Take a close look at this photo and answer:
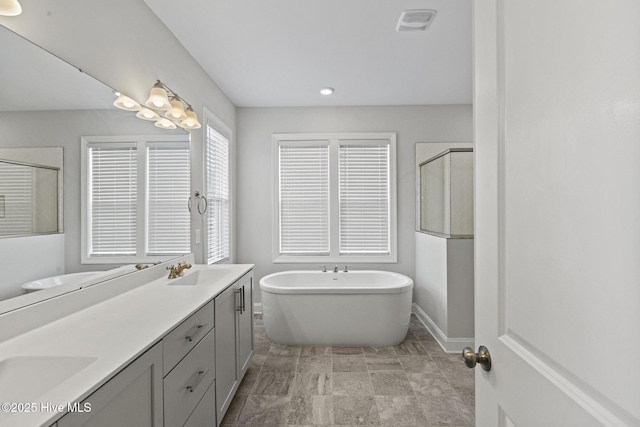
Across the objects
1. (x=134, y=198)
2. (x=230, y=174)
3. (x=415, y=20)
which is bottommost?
(x=134, y=198)

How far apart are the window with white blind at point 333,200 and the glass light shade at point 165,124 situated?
5.84 ft

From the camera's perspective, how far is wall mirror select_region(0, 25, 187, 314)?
1223mm

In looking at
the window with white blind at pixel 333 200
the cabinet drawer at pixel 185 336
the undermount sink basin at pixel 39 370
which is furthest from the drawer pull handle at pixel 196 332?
the window with white blind at pixel 333 200

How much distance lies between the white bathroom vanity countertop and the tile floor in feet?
3.20

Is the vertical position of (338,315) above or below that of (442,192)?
below

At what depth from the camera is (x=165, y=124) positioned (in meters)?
2.28

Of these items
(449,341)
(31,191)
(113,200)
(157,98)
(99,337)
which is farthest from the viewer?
(449,341)

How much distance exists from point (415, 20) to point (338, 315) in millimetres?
2544

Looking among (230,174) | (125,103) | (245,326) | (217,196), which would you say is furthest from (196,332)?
(230,174)

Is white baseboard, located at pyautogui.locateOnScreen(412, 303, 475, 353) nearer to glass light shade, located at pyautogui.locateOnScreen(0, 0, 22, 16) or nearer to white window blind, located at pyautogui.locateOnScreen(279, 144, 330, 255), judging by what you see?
white window blind, located at pyautogui.locateOnScreen(279, 144, 330, 255)

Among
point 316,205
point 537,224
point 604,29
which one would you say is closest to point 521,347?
point 537,224

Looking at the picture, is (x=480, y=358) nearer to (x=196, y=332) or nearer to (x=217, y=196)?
(x=196, y=332)

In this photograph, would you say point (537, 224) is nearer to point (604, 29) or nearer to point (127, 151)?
point (604, 29)

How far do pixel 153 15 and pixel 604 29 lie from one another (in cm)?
256
